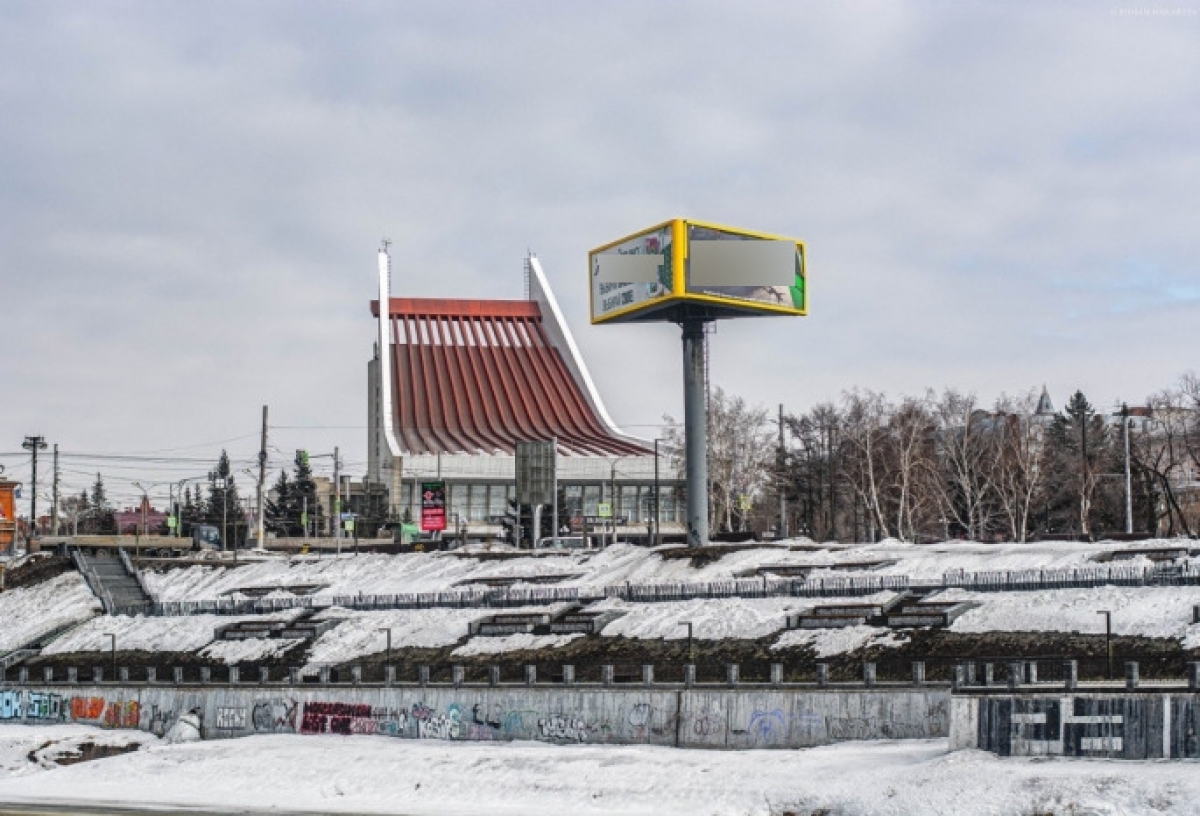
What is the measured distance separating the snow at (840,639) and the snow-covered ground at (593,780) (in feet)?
27.4

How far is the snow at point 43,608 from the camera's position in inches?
2938

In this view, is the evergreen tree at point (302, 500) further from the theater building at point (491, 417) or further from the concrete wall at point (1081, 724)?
the concrete wall at point (1081, 724)

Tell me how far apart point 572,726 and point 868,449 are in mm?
52625

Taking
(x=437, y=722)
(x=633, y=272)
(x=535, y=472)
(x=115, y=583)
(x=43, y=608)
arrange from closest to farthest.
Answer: (x=437, y=722) → (x=633, y=272) → (x=43, y=608) → (x=115, y=583) → (x=535, y=472)

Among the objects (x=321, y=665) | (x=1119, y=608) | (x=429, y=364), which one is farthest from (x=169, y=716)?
(x=429, y=364)

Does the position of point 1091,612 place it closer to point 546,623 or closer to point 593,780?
point 593,780

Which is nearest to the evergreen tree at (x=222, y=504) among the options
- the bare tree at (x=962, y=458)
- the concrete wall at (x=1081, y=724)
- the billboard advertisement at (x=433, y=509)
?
the billboard advertisement at (x=433, y=509)

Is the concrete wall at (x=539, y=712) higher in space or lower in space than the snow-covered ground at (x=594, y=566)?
lower

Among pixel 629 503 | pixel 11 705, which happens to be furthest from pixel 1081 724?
pixel 629 503

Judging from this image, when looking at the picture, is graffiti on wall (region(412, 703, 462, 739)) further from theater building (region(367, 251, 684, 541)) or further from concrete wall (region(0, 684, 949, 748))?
theater building (region(367, 251, 684, 541))

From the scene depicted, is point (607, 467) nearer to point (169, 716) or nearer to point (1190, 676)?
point (169, 716)

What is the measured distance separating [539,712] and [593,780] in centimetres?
704

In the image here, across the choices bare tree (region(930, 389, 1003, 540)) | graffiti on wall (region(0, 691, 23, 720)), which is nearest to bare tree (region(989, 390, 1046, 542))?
bare tree (region(930, 389, 1003, 540))

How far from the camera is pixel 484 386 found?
165m
